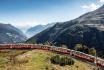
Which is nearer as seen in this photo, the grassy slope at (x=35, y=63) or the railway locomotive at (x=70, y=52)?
the railway locomotive at (x=70, y=52)

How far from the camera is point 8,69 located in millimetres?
59250

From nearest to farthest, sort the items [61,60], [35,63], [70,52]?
[35,63] → [61,60] → [70,52]

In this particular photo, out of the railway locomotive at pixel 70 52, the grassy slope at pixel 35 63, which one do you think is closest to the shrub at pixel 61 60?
the grassy slope at pixel 35 63

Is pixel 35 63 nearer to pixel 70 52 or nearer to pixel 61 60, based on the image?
pixel 61 60

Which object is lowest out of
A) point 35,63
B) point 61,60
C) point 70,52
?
point 35,63

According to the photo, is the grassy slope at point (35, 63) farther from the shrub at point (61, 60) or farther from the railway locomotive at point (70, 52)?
the railway locomotive at point (70, 52)

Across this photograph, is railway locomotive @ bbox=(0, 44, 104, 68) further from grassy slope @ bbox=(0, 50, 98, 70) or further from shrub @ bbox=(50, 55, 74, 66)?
shrub @ bbox=(50, 55, 74, 66)

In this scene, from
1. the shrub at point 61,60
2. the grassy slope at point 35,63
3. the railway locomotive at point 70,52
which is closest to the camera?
the railway locomotive at point 70,52

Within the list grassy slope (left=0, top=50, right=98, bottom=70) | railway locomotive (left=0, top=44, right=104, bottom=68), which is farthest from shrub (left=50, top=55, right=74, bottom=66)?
railway locomotive (left=0, top=44, right=104, bottom=68)

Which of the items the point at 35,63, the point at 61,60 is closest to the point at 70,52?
the point at 61,60

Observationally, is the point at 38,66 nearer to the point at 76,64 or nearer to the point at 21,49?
the point at 76,64

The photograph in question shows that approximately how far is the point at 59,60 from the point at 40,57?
23.6 feet

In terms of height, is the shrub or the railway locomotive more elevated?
the railway locomotive

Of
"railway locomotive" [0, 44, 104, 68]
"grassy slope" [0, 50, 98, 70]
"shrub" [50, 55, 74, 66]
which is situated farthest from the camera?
"shrub" [50, 55, 74, 66]
